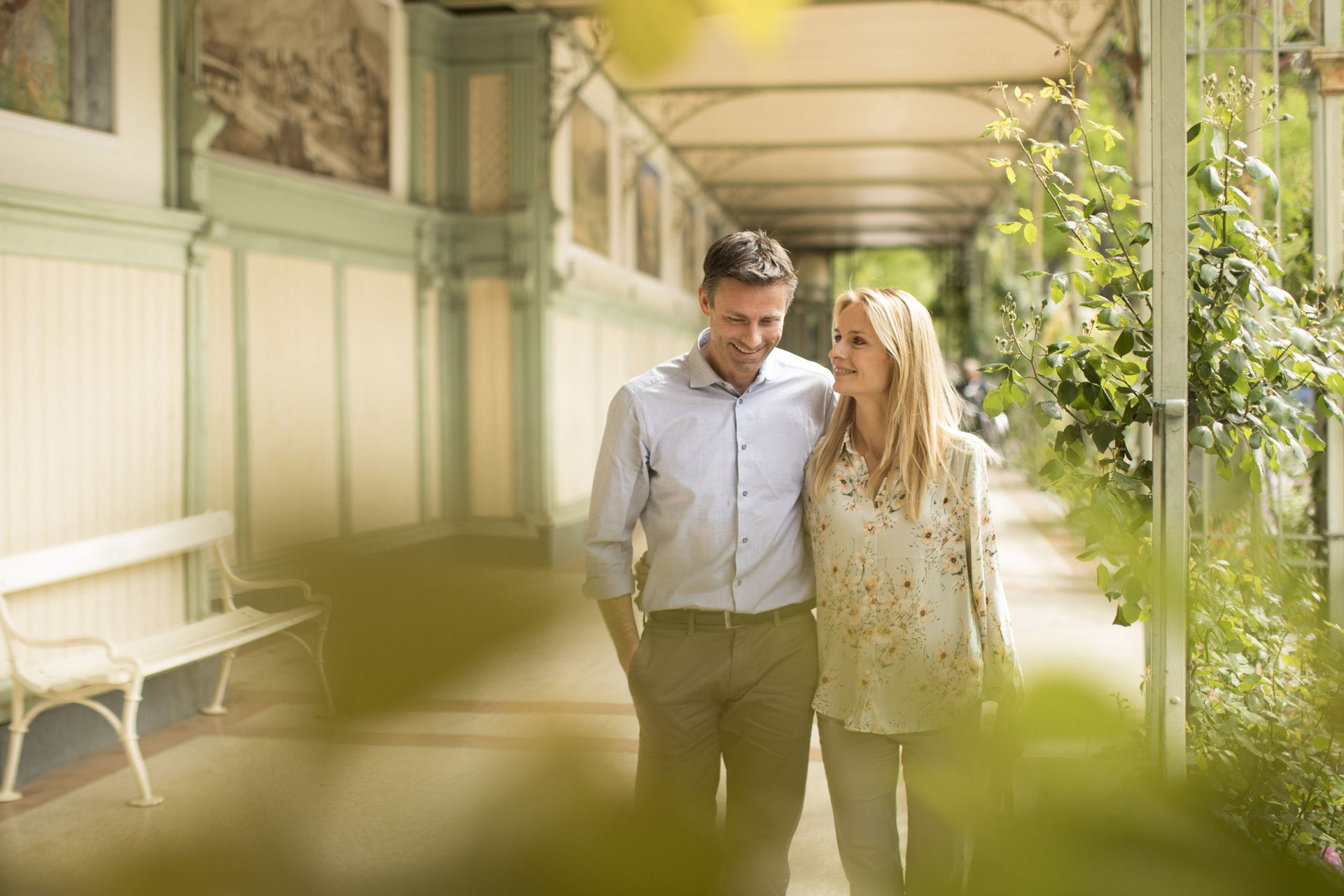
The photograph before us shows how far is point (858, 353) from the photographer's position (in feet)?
4.42

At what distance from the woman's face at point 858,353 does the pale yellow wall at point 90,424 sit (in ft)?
5.39

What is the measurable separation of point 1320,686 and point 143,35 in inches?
117

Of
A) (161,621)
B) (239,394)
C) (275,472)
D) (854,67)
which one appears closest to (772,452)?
(239,394)

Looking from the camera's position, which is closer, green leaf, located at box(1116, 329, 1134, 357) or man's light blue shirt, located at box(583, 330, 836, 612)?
man's light blue shirt, located at box(583, 330, 836, 612)

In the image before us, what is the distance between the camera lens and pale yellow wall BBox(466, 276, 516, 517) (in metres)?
0.53

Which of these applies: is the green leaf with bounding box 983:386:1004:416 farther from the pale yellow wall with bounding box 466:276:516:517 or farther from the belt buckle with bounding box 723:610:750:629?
the pale yellow wall with bounding box 466:276:516:517

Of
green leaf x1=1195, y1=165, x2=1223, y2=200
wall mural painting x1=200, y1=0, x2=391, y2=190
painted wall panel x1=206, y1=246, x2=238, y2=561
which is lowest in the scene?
painted wall panel x1=206, y1=246, x2=238, y2=561

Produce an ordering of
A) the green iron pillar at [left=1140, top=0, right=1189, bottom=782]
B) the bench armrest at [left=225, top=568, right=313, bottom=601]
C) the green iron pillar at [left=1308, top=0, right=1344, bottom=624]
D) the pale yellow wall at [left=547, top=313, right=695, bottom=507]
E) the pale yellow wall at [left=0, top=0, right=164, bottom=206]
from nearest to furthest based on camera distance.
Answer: the bench armrest at [left=225, top=568, right=313, bottom=601]
the green iron pillar at [left=1140, top=0, right=1189, bottom=782]
the pale yellow wall at [left=547, top=313, right=695, bottom=507]
the pale yellow wall at [left=0, top=0, right=164, bottom=206]
the green iron pillar at [left=1308, top=0, right=1344, bottom=624]

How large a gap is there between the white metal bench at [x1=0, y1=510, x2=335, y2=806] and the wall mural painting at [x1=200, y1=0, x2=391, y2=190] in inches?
5.4

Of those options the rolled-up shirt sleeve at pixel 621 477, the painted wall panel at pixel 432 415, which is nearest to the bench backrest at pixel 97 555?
the painted wall panel at pixel 432 415

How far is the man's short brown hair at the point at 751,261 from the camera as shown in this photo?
1124mm

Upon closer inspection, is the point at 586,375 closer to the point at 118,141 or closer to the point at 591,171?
the point at 118,141

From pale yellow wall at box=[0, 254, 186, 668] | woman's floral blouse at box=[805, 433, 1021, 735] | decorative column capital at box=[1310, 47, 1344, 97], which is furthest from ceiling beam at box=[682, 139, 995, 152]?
pale yellow wall at box=[0, 254, 186, 668]

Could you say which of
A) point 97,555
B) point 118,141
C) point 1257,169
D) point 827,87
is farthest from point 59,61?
point 1257,169
